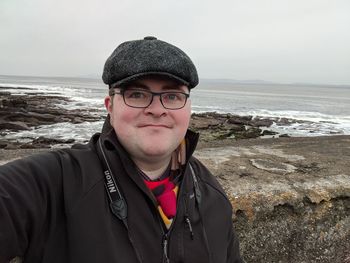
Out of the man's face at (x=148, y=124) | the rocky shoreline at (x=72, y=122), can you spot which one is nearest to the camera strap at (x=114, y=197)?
the man's face at (x=148, y=124)

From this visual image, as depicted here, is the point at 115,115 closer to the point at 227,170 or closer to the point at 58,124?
Result: the point at 227,170

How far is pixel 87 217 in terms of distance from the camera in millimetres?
1433

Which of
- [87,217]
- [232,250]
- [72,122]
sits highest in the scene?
[87,217]

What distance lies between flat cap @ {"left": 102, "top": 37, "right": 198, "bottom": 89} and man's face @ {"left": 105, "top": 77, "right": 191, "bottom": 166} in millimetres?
53

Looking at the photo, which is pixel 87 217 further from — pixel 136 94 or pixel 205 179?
pixel 205 179

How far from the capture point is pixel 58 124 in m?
20.9

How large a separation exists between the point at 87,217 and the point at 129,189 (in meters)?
0.24

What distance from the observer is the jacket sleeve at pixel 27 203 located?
4.15 feet

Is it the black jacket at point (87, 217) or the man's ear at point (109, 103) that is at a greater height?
the man's ear at point (109, 103)

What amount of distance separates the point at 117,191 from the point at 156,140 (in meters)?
0.33

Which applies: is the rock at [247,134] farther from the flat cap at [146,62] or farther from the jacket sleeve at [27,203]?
the jacket sleeve at [27,203]

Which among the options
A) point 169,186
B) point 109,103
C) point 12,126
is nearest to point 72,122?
point 12,126

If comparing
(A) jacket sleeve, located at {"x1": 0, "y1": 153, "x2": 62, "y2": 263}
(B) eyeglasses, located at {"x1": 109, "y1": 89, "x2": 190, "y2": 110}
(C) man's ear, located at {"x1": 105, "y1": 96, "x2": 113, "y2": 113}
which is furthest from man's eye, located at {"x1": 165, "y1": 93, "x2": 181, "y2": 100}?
(A) jacket sleeve, located at {"x1": 0, "y1": 153, "x2": 62, "y2": 263}

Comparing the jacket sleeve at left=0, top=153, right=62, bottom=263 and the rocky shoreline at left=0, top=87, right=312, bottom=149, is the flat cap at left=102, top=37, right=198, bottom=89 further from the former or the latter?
the rocky shoreline at left=0, top=87, right=312, bottom=149
